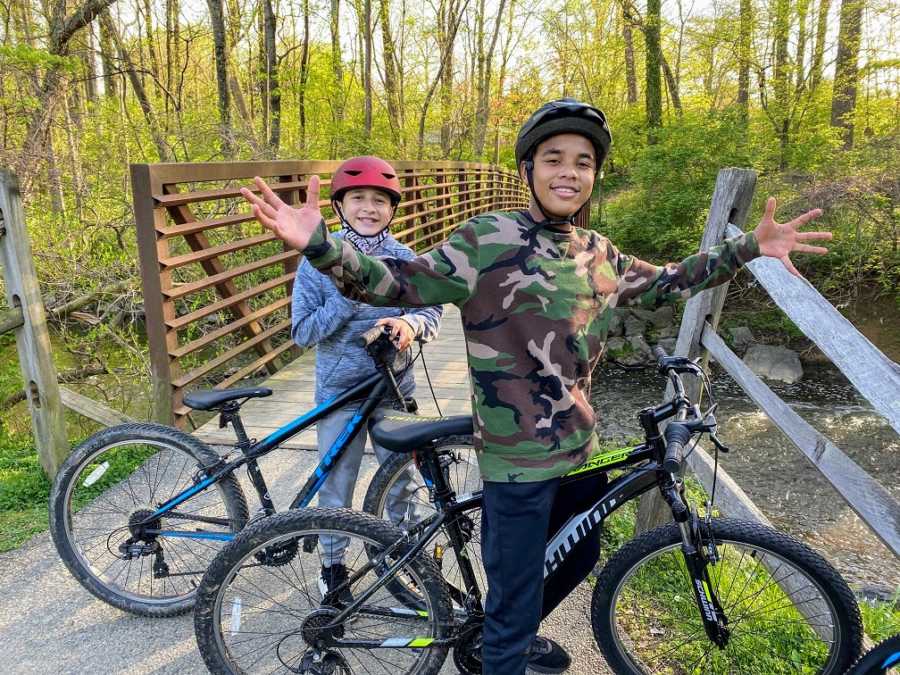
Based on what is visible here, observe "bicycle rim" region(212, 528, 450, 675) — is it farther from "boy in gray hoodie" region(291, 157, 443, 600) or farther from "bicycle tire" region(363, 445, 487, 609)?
"boy in gray hoodie" region(291, 157, 443, 600)

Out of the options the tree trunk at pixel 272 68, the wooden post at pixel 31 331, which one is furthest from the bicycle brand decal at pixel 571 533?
the tree trunk at pixel 272 68

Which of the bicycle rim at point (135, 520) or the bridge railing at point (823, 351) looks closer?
the bridge railing at point (823, 351)

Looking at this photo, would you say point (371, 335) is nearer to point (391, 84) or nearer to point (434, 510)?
point (434, 510)

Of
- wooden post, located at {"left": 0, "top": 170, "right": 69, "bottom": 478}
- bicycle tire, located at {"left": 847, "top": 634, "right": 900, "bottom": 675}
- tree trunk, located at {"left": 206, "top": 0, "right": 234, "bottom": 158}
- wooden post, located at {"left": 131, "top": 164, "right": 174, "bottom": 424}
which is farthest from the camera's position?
tree trunk, located at {"left": 206, "top": 0, "right": 234, "bottom": 158}

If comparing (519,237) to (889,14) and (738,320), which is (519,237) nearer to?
(738,320)

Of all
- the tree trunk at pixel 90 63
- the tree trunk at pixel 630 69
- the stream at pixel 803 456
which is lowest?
the stream at pixel 803 456

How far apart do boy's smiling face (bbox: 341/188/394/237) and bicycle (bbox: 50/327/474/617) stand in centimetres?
56

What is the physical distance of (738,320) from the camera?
12.9 metres

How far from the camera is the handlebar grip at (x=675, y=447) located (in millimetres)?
1702

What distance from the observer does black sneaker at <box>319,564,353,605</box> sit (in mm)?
2057

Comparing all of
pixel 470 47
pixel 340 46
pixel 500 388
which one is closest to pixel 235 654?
pixel 500 388

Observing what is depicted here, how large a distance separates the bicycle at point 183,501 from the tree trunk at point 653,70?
59.2 feet

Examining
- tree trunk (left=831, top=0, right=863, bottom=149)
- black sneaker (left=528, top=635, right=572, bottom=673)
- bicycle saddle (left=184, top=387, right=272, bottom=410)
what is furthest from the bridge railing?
tree trunk (left=831, top=0, right=863, bottom=149)

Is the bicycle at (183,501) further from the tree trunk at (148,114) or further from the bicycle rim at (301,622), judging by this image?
the tree trunk at (148,114)
